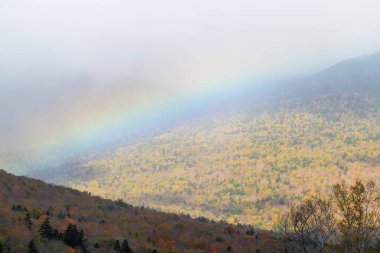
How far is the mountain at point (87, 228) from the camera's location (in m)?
30.2

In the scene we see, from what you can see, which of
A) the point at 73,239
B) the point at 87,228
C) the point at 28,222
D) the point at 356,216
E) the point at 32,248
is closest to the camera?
the point at 32,248

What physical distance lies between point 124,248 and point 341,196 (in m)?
18.4

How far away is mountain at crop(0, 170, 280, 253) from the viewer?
30188mm

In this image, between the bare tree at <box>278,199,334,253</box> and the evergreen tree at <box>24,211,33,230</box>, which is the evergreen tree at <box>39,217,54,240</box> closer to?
the evergreen tree at <box>24,211,33,230</box>

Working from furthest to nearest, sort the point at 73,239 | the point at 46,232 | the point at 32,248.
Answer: the point at 46,232 → the point at 73,239 → the point at 32,248

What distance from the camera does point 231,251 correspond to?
41.8 m

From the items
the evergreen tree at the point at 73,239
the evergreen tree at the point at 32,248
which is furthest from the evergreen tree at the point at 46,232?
the evergreen tree at the point at 32,248

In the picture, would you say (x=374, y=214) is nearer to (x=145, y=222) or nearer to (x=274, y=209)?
(x=145, y=222)

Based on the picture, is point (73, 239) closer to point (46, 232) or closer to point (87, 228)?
point (46, 232)

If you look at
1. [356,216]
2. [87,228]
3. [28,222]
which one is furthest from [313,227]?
[28,222]

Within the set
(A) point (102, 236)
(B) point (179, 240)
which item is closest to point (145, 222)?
(B) point (179, 240)

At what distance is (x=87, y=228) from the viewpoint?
128ft

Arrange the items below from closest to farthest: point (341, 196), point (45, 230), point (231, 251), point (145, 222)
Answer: point (45, 230), point (341, 196), point (231, 251), point (145, 222)

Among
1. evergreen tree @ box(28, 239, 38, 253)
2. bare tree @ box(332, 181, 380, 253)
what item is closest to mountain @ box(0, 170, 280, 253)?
evergreen tree @ box(28, 239, 38, 253)
